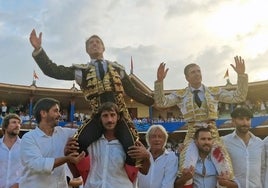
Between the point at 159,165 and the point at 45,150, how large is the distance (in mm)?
1407

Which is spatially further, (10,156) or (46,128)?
(10,156)

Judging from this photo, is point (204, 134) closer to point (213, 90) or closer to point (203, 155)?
point (203, 155)

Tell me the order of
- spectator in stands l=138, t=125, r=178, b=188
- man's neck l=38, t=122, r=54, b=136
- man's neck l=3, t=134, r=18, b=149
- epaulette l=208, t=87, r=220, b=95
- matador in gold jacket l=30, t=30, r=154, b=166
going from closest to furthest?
1. man's neck l=38, t=122, r=54, b=136
2. matador in gold jacket l=30, t=30, r=154, b=166
3. spectator in stands l=138, t=125, r=178, b=188
4. epaulette l=208, t=87, r=220, b=95
5. man's neck l=3, t=134, r=18, b=149

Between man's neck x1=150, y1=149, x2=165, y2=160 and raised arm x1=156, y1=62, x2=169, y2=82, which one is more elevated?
raised arm x1=156, y1=62, x2=169, y2=82

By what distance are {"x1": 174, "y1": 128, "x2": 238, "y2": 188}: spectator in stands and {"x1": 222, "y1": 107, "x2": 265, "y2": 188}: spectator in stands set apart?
330mm

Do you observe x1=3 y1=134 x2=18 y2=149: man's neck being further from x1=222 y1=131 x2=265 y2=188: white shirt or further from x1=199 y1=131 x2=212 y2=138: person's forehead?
x1=222 y1=131 x2=265 y2=188: white shirt

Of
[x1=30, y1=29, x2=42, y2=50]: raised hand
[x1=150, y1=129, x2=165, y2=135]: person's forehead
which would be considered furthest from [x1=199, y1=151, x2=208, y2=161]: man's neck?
[x1=30, y1=29, x2=42, y2=50]: raised hand

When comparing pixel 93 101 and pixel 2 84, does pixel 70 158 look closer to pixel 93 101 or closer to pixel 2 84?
pixel 93 101

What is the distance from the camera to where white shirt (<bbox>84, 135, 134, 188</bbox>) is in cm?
357

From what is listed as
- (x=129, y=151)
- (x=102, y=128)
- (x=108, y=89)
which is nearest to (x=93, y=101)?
(x=108, y=89)

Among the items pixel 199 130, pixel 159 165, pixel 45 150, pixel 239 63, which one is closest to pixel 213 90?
pixel 239 63

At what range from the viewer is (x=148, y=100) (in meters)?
4.81

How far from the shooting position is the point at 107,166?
3.59 m

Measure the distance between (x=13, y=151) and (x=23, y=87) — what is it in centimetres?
2127
